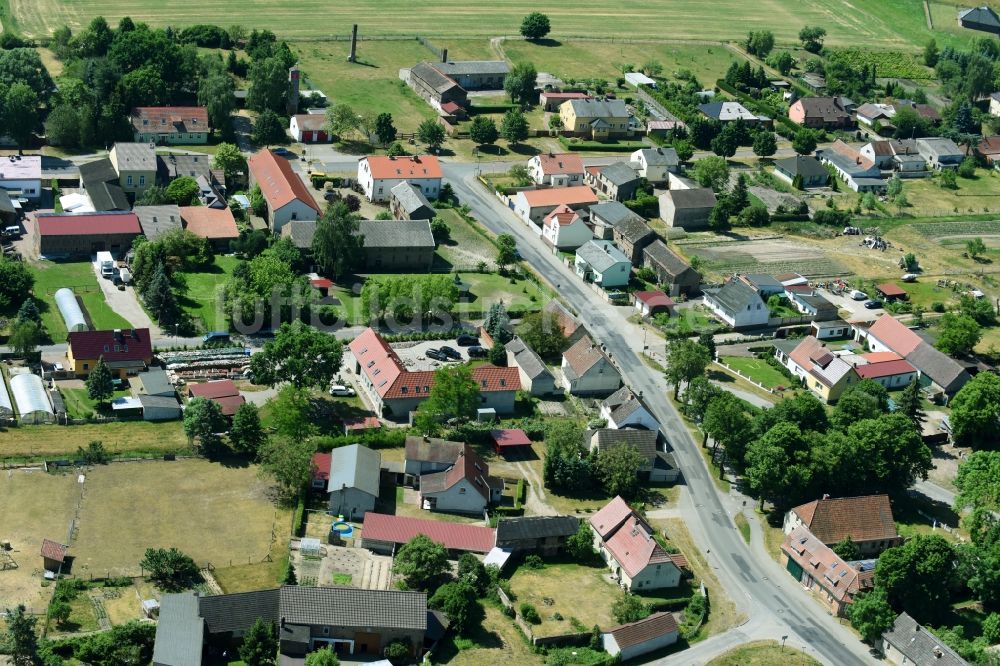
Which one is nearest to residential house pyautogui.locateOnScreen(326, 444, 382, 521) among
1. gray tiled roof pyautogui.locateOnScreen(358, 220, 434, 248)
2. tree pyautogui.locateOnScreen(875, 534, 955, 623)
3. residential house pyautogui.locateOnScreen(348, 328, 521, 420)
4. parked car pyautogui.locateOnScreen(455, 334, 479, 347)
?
residential house pyautogui.locateOnScreen(348, 328, 521, 420)

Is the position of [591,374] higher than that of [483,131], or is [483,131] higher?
[483,131]

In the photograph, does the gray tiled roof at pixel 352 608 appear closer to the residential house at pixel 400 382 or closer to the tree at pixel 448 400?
the tree at pixel 448 400

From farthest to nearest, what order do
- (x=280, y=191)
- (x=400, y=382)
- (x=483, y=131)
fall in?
(x=483, y=131)
(x=280, y=191)
(x=400, y=382)

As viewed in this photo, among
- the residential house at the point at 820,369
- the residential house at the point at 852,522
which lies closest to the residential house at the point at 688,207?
the residential house at the point at 820,369

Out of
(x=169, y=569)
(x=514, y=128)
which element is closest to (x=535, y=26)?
(x=514, y=128)

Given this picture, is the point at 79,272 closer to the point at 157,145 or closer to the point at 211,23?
the point at 157,145

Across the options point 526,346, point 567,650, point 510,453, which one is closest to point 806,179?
point 526,346

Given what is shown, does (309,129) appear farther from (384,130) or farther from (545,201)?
(545,201)
